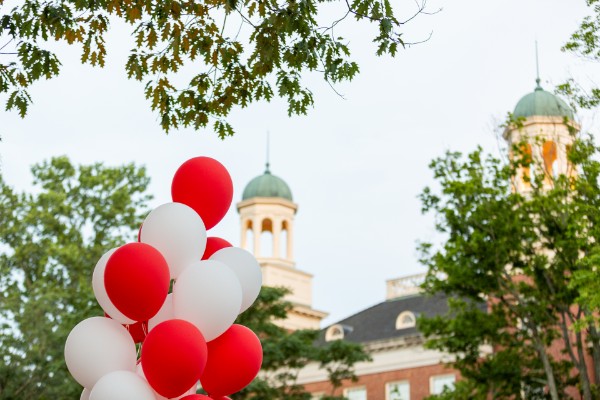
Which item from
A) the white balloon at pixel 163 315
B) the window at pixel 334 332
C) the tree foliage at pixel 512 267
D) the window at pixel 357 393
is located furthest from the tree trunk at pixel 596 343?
the window at pixel 334 332

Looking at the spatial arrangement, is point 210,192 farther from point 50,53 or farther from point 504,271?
point 504,271

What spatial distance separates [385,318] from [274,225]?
9.78 m

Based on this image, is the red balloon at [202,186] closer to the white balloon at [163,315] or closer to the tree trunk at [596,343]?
the white balloon at [163,315]

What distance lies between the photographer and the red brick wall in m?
41.0

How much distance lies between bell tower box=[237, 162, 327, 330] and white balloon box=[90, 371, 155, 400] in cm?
4385

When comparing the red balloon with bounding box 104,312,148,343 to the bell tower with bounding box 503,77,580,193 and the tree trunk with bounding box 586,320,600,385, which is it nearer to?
the tree trunk with bounding box 586,320,600,385

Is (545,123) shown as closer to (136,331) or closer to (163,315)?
(136,331)

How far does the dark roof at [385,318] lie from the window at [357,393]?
7.75 ft

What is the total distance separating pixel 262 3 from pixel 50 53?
6.68 feet

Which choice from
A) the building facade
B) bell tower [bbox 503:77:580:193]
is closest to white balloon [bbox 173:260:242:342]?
bell tower [bbox 503:77:580:193]

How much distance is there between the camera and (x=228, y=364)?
27.8ft

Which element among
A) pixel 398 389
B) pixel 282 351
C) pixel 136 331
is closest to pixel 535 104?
pixel 398 389

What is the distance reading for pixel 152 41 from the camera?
966cm

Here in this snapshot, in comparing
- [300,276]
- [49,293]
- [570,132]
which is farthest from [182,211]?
[300,276]
